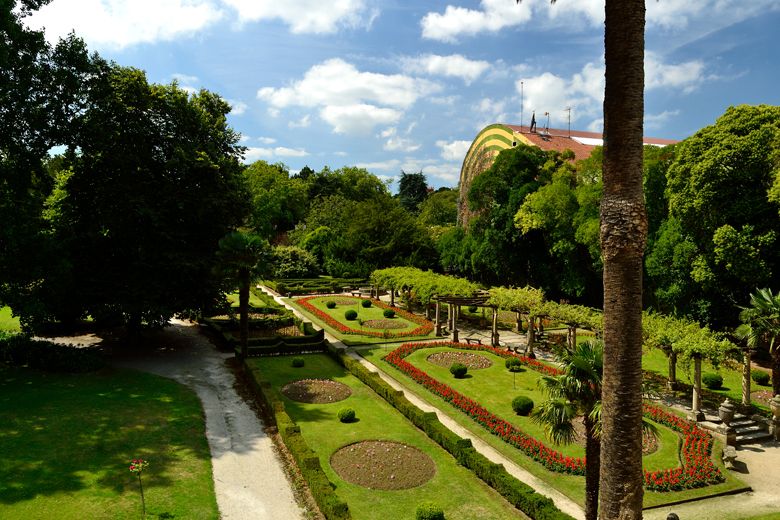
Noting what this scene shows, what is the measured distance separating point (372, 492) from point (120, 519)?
681 cm

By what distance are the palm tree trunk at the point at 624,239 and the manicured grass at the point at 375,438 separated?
662 centimetres

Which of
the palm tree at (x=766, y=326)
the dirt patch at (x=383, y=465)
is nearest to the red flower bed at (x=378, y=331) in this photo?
the dirt patch at (x=383, y=465)

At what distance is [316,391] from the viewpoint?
81.8 ft

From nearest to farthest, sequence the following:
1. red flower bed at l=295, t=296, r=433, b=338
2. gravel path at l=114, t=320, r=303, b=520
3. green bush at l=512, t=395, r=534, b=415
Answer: gravel path at l=114, t=320, r=303, b=520 → green bush at l=512, t=395, r=534, b=415 → red flower bed at l=295, t=296, r=433, b=338

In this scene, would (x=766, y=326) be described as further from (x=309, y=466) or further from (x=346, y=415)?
(x=309, y=466)

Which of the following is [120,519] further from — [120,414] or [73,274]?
[73,274]

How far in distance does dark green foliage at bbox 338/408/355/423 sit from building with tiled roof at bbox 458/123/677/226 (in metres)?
44.6

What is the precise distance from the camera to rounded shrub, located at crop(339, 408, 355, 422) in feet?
68.3

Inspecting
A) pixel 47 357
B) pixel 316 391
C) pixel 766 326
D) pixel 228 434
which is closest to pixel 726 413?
pixel 766 326

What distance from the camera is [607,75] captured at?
8.67m

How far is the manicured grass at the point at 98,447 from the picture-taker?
14039mm

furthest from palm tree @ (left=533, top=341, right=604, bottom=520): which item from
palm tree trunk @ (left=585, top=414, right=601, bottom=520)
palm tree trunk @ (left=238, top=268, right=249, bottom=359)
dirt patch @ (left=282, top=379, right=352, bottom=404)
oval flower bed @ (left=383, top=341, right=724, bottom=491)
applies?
palm tree trunk @ (left=238, top=268, right=249, bottom=359)

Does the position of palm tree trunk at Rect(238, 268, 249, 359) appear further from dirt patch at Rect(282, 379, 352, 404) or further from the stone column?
the stone column

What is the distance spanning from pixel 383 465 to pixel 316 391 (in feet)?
27.5
